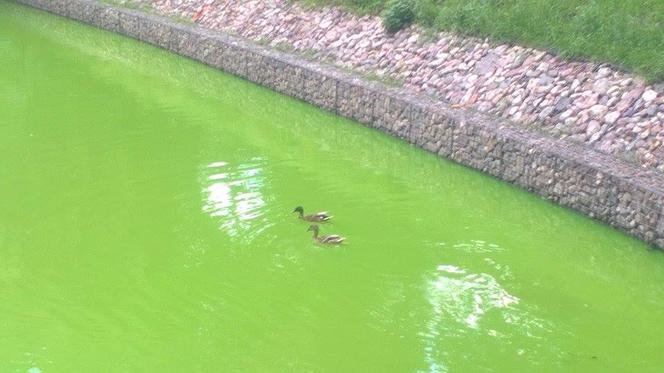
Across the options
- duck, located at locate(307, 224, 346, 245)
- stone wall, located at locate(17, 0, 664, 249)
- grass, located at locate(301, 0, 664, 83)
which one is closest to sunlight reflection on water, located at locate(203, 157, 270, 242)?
duck, located at locate(307, 224, 346, 245)

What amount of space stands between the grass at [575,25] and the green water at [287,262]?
1675 millimetres

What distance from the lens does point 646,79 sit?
34.0 ft

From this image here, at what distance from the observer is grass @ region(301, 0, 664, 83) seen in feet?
35.4

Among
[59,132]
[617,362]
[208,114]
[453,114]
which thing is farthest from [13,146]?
[617,362]

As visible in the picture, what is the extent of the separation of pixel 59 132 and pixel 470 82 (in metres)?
4.45

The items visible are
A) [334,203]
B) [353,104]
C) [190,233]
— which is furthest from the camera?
[353,104]

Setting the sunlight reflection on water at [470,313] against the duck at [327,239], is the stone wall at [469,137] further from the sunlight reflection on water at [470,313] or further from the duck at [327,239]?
the duck at [327,239]

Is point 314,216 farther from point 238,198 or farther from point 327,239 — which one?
point 238,198

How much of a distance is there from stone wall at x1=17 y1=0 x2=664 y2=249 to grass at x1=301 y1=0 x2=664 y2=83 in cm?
114

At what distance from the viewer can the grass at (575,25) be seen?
35.4ft

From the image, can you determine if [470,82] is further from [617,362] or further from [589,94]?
[617,362]

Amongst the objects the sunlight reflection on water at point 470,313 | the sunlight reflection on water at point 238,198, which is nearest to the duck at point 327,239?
the sunlight reflection on water at point 238,198

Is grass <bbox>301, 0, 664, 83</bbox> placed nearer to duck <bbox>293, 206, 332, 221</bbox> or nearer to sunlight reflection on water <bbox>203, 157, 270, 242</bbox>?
sunlight reflection on water <bbox>203, 157, 270, 242</bbox>

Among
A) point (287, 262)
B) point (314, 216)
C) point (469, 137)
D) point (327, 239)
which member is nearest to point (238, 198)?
point (314, 216)
